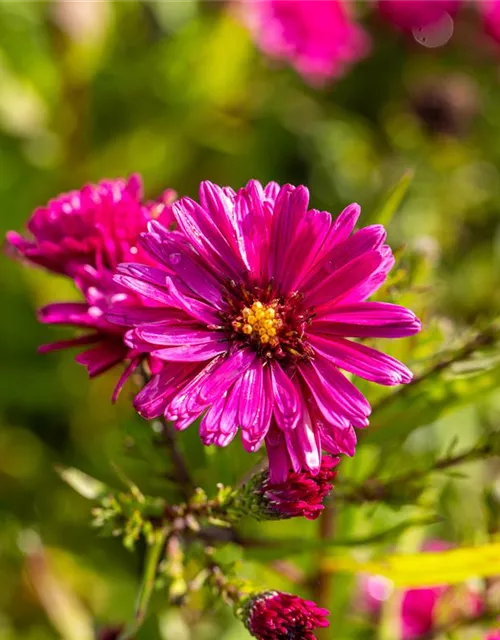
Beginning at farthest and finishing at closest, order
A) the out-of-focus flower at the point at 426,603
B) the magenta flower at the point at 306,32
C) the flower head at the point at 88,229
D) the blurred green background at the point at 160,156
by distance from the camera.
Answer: the magenta flower at the point at 306,32, the blurred green background at the point at 160,156, the out-of-focus flower at the point at 426,603, the flower head at the point at 88,229

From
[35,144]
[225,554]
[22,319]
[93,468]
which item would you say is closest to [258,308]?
[225,554]

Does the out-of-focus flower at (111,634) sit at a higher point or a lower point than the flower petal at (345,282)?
lower

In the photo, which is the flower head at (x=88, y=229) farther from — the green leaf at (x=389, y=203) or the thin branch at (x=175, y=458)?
the green leaf at (x=389, y=203)

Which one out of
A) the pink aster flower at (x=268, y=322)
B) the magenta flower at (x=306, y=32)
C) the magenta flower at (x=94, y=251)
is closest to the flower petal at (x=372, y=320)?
the pink aster flower at (x=268, y=322)

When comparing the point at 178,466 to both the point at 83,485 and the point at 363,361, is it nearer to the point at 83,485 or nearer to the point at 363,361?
the point at 83,485

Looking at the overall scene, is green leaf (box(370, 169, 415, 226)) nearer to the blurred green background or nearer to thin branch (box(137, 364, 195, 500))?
thin branch (box(137, 364, 195, 500))

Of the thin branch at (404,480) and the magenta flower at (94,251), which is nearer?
the magenta flower at (94,251)

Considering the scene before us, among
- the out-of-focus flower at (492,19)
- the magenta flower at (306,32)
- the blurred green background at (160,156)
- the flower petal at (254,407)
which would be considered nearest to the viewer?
the flower petal at (254,407)
